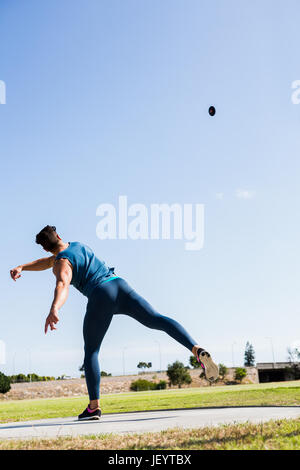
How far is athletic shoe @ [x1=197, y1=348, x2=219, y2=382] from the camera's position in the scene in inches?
185

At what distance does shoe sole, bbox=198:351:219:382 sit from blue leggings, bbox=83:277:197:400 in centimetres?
30

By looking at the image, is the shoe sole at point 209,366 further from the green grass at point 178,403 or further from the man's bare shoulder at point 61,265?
the green grass at point 178,403

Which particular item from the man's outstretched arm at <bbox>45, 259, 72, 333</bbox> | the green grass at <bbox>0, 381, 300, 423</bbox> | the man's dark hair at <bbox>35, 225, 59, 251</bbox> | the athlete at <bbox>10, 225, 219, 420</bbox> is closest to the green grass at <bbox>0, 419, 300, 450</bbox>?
the man's outstretched arm at <bbox>45, 259, 72, 333</bbox>

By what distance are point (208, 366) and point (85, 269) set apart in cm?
169

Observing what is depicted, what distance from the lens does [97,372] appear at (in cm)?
526

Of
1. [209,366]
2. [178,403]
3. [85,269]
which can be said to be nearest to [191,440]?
[209,366]

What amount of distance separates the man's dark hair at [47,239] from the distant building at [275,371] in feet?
246

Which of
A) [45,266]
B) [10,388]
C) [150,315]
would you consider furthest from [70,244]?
[10,388]

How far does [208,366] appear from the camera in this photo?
4719mm

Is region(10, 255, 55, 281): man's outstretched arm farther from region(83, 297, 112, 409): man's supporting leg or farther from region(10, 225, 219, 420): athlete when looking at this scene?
region(83, 297, 112, 409): man's supporting leg

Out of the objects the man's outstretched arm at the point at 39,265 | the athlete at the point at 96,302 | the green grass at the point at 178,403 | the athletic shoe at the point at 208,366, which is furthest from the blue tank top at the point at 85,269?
the green grass at the point at 178,403

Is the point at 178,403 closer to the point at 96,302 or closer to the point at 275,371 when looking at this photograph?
the point at 96,302
